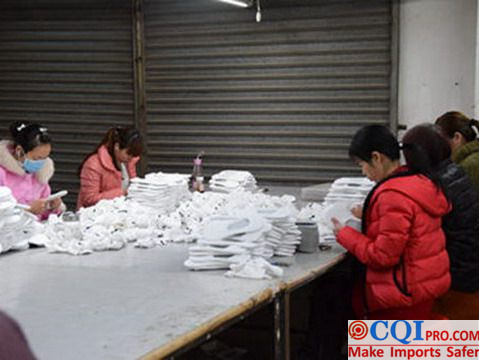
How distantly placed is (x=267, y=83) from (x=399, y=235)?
13.1 ft

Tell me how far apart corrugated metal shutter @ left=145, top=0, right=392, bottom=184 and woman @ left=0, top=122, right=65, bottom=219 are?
9.37ft

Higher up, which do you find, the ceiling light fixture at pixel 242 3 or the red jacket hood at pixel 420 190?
the ceiling light fixture at pixel 242 3

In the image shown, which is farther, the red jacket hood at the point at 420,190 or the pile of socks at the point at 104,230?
the pile of socks at the point at 104,230

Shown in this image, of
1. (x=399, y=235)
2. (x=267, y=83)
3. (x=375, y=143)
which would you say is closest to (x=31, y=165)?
(x=375, y=143)

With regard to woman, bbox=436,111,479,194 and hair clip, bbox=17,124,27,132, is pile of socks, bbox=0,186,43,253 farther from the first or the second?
woman, bbox=436,111,479,194

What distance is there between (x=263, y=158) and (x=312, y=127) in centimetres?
60

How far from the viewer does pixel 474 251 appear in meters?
3.31

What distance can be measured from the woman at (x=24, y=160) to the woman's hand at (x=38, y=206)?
0.06 meters

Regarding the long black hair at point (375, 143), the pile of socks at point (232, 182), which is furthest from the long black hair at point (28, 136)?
the long black hair at point (375, 143)

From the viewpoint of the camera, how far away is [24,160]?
4223 mm

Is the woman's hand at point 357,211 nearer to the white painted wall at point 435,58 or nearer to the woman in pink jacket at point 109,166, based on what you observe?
the woman in pink jacket at point 109,166

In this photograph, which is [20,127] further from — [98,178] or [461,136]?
[461,136]

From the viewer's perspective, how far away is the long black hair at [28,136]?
4.17 metres

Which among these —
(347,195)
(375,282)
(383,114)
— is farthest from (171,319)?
(383,114)
